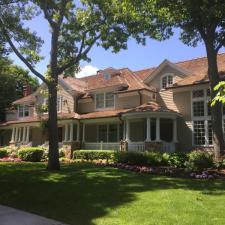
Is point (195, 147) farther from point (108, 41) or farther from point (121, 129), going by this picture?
point (108, 41)

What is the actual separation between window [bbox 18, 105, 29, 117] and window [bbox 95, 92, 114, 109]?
462 inches

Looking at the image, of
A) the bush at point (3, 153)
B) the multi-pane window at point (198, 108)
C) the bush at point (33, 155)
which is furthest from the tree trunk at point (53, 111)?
the bush at point (3, 153)

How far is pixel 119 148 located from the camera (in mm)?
27359

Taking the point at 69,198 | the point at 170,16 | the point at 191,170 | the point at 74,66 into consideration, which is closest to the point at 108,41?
the point at 74,66

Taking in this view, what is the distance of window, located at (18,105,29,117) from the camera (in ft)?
132

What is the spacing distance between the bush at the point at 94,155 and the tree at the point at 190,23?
8470 mm

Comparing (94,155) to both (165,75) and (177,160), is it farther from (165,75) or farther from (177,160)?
(165,75)

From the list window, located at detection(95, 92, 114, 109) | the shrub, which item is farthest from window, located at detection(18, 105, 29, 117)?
the shrub

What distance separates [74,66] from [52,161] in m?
7.14

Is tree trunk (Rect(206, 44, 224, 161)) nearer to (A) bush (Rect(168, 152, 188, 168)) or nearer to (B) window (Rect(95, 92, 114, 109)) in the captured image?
(A) bush (Rect(168, 152, 188, 168))

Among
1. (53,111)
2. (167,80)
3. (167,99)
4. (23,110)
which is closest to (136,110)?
(167,99)

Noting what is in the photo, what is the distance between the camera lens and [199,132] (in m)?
25.0

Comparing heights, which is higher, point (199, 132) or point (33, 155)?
point (199, 132)

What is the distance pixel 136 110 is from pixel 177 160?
252 inches
